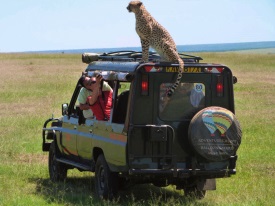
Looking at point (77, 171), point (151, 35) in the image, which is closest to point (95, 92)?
point (151, 35)

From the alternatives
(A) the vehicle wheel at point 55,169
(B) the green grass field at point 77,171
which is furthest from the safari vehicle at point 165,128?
(A) the vehicle wheel at point 55,169

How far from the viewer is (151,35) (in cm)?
A: 1016

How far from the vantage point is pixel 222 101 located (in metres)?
9.48

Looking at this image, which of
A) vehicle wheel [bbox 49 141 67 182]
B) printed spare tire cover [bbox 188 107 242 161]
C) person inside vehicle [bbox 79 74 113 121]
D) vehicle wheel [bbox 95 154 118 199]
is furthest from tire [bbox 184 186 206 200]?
vehicle wheel [bbox 49 141 67 182]

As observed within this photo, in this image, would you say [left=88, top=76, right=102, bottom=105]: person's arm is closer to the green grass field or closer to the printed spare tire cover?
the green grass field

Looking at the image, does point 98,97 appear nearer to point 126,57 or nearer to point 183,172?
point 126,57

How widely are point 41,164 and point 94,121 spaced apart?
11.3ft

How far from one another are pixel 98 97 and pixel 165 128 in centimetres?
138

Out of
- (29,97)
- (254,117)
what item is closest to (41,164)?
(254,117)

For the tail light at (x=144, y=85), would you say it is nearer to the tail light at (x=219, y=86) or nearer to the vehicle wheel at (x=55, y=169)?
the tail light at (x=219, y=86)

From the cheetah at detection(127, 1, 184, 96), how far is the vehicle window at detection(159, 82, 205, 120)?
51 centimetres

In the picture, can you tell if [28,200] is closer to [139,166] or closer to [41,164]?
[139,166]

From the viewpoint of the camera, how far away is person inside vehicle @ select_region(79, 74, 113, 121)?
1004cm

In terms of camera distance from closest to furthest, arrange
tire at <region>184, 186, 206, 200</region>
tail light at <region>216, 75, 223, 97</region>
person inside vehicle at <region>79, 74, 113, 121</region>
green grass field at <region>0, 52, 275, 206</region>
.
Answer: tail light at <region>216, 75, 223, 97</region> → green grass field at <region>0, 52, 275, 206</region> → person inside vehicle at <region>79, 74, 113, 121</region> → tire at <region>184, 186, 206, 200</region>
